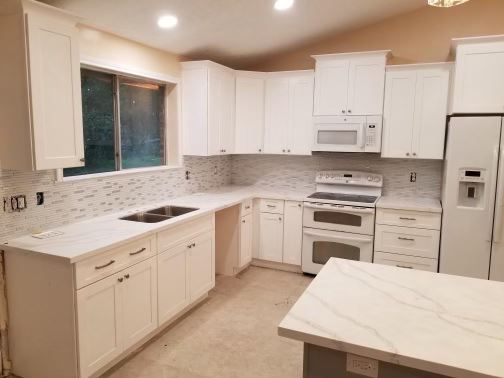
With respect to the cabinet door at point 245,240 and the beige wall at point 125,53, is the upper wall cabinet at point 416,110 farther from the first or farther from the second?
the beige wall at point 125,53

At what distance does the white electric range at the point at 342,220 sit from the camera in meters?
4.03

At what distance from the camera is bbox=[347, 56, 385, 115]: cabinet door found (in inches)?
159

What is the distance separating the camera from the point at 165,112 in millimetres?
4109

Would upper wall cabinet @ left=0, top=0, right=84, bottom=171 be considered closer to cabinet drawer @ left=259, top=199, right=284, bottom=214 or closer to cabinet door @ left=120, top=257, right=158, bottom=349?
cabinet door @ left=120, top=257, right=158, bottom=349

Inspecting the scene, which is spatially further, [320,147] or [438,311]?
[320,147]

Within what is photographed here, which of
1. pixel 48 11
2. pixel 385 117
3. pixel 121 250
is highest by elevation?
pixel 48 11

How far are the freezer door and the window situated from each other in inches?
129

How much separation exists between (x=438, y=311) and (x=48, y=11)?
259cm

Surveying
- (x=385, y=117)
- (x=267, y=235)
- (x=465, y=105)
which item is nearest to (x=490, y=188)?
(x=465, y=105)

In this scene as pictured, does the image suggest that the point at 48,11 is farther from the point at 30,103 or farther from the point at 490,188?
the point at 490,188

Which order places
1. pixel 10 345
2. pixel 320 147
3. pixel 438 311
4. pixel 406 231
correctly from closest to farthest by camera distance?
pixel 438 311 < pixel 10 345 < pixel 406 231 < pixel 320 147

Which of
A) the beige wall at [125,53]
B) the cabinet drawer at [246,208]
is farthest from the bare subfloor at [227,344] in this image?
the beige wall at [125,53]

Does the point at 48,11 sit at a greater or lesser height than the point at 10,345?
greater

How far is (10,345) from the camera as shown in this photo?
2498 millimetres
